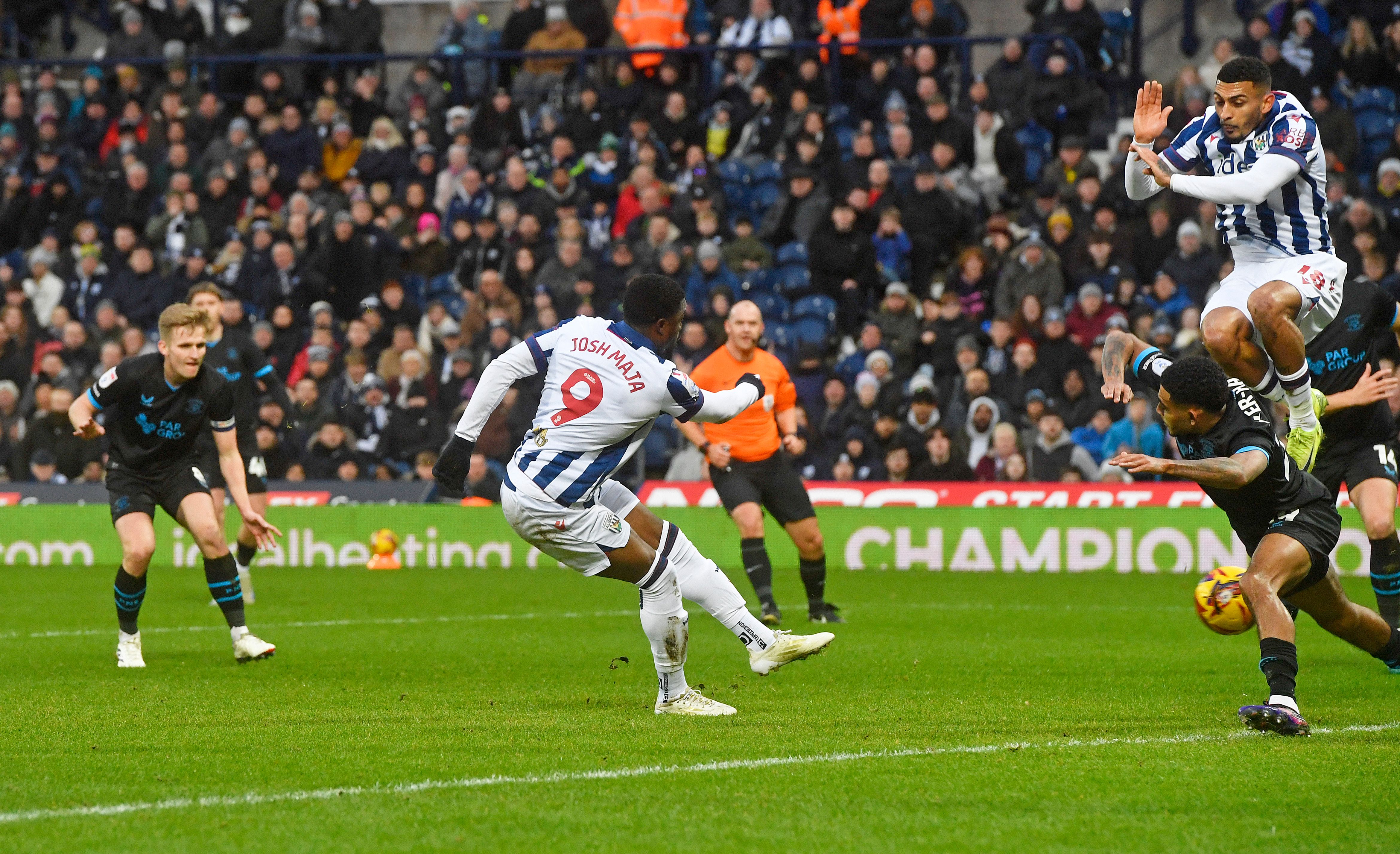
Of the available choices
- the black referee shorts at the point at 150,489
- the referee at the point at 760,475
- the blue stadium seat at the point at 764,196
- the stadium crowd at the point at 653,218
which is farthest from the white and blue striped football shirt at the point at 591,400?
the blue stadium seat at the point at 764,196

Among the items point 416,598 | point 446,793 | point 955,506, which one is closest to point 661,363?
point 446,793

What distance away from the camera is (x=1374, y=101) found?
66.1ft

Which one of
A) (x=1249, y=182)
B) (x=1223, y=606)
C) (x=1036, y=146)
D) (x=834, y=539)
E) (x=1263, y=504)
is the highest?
(x=1036, y=146)

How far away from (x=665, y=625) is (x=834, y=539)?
34.1ft

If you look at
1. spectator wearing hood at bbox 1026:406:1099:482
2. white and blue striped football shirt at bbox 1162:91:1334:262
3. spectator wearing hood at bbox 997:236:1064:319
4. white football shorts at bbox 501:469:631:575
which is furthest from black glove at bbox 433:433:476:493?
spectator wearing hood at bbox 997:236:1064:319

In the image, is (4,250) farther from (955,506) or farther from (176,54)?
(955,506)

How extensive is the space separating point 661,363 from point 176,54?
2019 centimetres

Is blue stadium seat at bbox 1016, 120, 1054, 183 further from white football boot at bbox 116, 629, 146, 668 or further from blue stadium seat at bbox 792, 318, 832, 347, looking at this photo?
white football boot at bbox 116, 629, 146, 668

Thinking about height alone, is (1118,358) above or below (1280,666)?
above

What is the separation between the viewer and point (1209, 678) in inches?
352

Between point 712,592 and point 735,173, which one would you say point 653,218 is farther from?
point 712,592

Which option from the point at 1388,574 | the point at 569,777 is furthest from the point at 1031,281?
the point at 569,777

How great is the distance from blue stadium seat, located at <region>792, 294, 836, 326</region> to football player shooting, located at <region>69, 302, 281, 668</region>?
11.1m

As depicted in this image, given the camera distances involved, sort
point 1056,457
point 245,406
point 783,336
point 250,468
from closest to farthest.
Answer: point 245,406, point 250,468, point 1056,457, point 783,336
